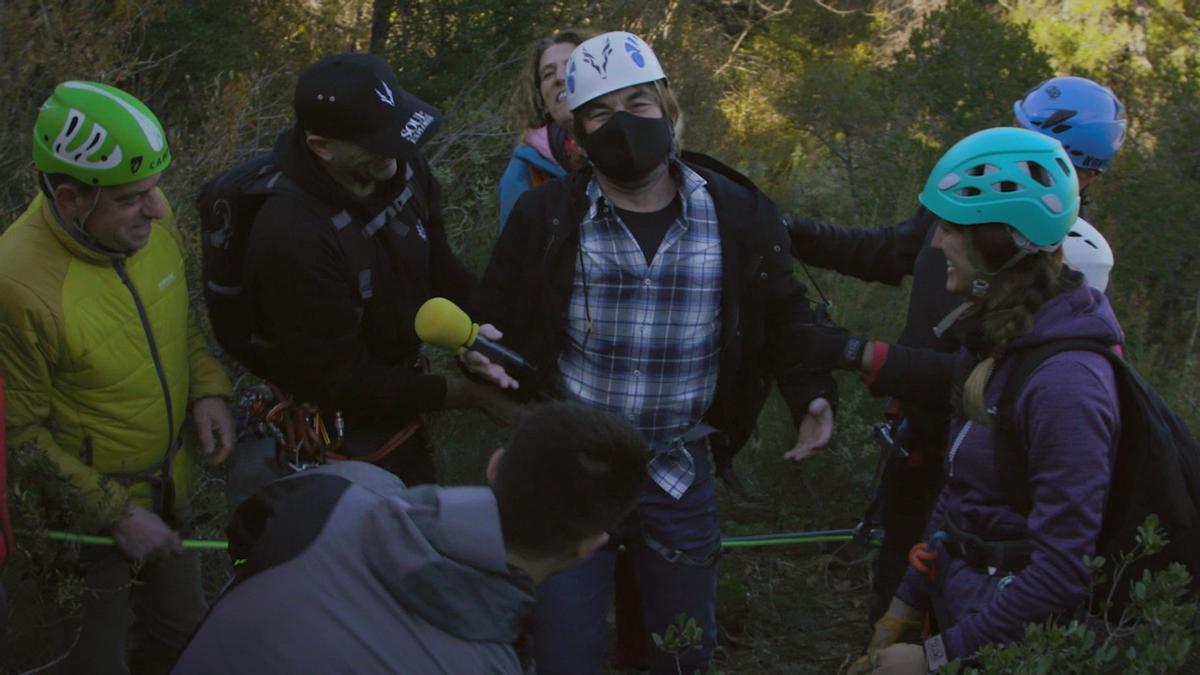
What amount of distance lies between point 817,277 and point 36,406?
4.42 m

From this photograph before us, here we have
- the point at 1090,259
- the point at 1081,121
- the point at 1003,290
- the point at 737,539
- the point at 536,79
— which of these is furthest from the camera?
the point at 737,539

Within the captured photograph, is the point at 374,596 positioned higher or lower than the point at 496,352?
higher

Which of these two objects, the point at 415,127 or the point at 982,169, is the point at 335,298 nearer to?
the point at 415,127

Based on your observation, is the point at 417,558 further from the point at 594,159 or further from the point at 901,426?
the point at 901,426

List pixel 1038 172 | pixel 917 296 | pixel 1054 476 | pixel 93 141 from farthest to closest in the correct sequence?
pixel 917 296 < pixel 93 141 < pixel 1038 172 < pixel 1054 476

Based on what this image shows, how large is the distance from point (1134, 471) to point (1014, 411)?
29cm

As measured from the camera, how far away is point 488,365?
3.51 m

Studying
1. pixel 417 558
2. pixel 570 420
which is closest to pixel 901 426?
pixel 570 420

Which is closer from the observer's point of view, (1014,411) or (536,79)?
(1014,411)

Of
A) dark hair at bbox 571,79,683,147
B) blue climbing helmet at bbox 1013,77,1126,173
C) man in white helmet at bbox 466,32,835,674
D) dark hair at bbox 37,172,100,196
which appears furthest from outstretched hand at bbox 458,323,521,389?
blue climbing helmet at bbox 1013,77,1126,173

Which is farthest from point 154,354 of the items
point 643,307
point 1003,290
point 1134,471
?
point 1134,471

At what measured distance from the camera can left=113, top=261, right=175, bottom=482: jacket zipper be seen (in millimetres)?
3504

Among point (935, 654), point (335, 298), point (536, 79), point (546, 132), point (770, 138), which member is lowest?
point (770, 138)

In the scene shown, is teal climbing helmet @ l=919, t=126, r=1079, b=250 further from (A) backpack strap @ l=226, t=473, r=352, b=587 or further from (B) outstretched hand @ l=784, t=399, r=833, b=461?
(A) backpack strap @ l=226, t=473, r=352, b=587
